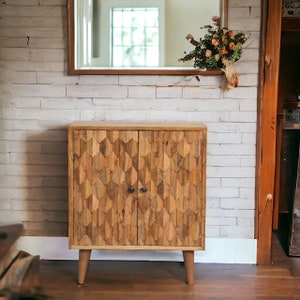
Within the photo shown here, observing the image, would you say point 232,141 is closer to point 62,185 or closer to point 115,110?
point 115,110

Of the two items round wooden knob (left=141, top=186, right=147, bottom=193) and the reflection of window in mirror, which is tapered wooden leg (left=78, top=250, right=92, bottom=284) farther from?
the reflection of window in mirror

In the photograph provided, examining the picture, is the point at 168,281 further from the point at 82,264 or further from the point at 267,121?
the point at 267,121

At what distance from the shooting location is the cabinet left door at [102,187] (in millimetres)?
3064

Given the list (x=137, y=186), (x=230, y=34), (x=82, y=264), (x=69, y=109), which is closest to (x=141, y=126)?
(x=137, y=186)

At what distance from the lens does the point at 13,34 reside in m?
3.40

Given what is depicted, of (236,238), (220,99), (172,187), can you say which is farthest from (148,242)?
(220,99)

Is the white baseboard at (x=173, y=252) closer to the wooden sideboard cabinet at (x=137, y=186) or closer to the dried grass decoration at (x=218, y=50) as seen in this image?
the wooden sideboard cabinet at (x=137, y=186)

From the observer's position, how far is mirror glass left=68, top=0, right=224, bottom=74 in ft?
11.1

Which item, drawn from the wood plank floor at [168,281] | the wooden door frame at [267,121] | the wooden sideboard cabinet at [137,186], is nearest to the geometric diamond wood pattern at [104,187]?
the wooden sideboard cabinet at [137,186]

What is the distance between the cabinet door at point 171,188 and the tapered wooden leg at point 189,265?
0.08m

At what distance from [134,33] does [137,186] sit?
989 millimetres

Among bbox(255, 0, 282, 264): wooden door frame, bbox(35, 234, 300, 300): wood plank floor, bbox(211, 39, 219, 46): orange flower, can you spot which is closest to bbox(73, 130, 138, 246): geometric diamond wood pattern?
bbox(35, 234, 300, 300): wood plank floor

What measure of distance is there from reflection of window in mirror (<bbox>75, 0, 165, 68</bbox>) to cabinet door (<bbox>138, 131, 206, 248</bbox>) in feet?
2.02

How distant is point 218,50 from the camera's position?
3.24 metres
